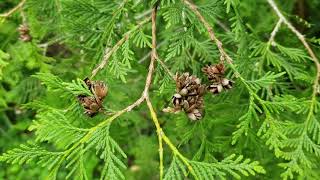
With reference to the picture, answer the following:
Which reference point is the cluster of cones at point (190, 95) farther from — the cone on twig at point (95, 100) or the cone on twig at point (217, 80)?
the cone on twig at point (95, 100)

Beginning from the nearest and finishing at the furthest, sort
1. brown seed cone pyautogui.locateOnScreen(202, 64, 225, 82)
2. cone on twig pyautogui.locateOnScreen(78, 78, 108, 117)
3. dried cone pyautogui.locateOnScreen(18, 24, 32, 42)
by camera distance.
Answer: cone on twig pyautogui.locateOnScreen(78, 78, 108, 117), brown seed cone pyautogui.locateOnScreen(202, 64, 225, 82), dried cone pyautogui.locateOnScreen(18, 24, 32, 42)

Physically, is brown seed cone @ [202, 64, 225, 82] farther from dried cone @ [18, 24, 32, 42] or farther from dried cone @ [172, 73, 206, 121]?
dried cone @ [18, 24, 32, 42]

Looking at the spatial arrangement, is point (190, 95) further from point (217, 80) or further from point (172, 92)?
point (172, 92)

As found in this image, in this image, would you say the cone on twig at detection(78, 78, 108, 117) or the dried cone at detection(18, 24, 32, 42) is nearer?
the cone on twig at detection(78, 78, 108, 117)

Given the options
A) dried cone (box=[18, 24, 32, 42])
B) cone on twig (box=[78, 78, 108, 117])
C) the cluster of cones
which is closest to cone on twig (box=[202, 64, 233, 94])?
the cluster of cones

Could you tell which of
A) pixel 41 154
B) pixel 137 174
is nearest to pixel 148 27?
pixel 41 154

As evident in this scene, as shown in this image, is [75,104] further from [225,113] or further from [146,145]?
[146,145]

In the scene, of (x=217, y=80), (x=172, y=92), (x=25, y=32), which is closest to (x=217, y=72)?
Answer: (x=217, y=80)
